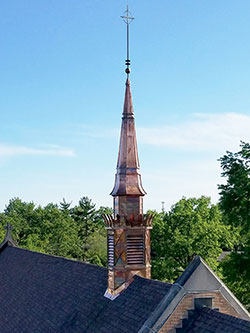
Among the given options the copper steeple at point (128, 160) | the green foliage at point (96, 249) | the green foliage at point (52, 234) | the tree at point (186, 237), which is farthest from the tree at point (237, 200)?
the green foliage at point (96, 249)

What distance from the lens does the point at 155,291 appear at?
12.6 m

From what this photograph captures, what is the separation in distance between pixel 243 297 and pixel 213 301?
2398 cm

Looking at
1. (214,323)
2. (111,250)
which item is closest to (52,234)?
(111,250)

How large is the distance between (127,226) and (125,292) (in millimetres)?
2354

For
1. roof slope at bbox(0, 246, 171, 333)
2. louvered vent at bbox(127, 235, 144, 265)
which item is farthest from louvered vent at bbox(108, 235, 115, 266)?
roof slope at bbox(0, 246, 171, 333)

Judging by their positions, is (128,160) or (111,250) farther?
(128,160)

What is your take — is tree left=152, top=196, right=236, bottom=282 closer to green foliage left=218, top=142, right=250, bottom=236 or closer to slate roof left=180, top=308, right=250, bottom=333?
green foliage left=218, top=142, right=250, bottom=236

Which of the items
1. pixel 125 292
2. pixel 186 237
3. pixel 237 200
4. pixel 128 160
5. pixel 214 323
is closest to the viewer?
pixel 214 323

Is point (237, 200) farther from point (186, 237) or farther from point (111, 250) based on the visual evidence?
point (186, 237)

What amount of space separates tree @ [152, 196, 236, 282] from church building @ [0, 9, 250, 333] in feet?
58.2

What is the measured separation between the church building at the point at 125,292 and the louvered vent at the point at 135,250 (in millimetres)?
36

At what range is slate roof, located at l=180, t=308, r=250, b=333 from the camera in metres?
9.70

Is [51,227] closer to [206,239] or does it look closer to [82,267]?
[206,239]

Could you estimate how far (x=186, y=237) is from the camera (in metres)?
37.4
